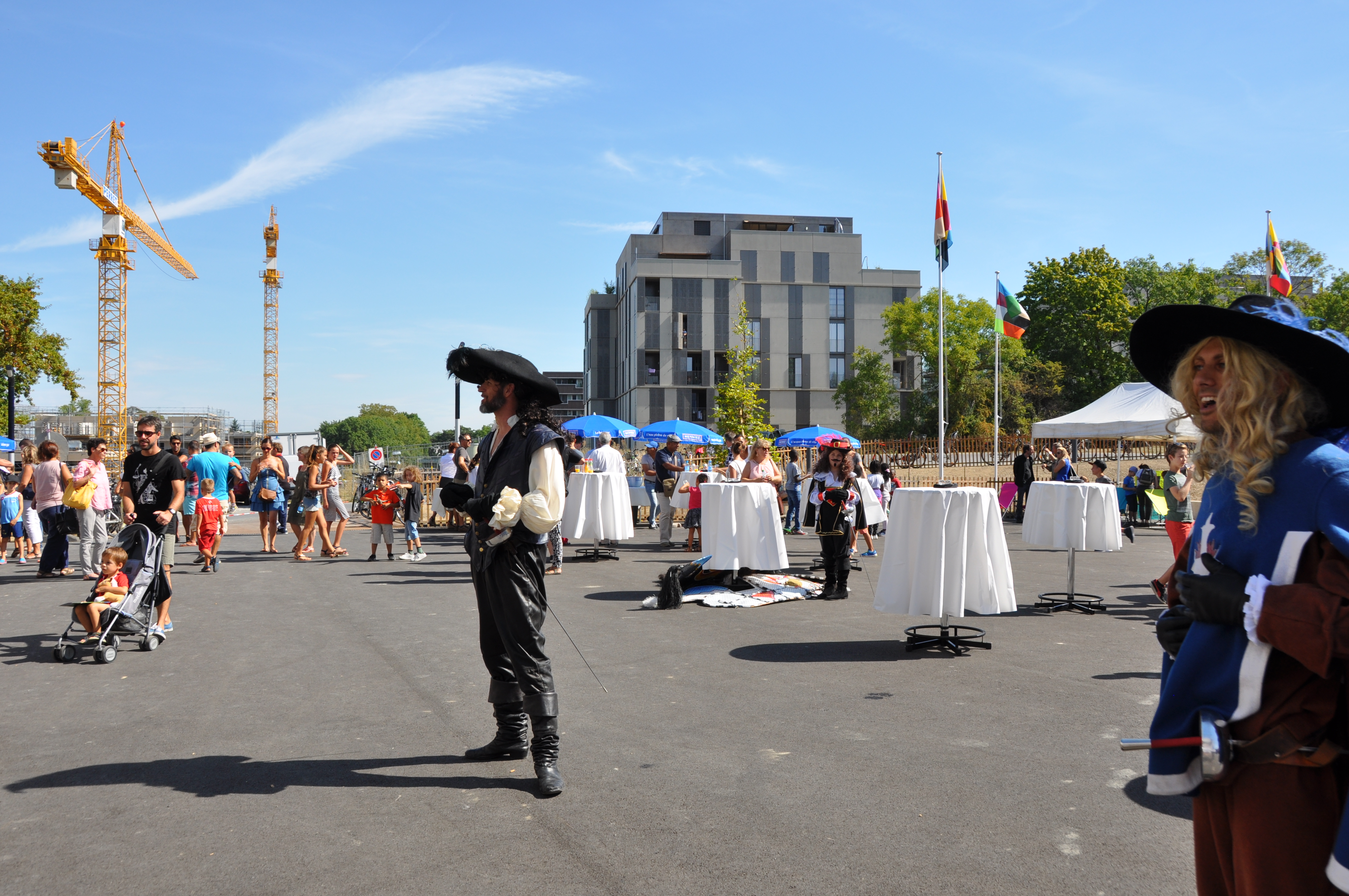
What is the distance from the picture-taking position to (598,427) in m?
23.9

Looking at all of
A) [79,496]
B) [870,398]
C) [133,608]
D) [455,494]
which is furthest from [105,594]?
[870,398]

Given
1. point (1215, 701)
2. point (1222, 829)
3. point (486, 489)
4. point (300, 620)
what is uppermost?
point (486, 489)

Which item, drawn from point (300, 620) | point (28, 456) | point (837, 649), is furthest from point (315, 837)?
point (28, 456)

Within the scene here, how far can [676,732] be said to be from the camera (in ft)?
17.3

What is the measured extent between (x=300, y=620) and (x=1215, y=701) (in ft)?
29.0

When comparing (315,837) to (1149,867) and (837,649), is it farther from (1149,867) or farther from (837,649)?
(837,649)

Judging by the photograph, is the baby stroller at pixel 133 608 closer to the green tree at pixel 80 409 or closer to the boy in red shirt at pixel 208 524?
the boy in red shirt at pixel 208 524

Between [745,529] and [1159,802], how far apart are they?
21.7 ft

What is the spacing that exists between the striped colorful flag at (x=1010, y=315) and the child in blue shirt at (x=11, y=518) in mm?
21823

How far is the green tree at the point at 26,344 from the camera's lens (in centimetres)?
3509

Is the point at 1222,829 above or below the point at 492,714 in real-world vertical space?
above

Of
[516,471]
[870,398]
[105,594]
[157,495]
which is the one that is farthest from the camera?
[870,398]

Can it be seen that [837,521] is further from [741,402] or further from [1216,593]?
[741,402]

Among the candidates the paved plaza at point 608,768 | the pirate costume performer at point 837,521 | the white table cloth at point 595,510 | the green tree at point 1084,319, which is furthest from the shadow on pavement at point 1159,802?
the green tree at point 1084,319
